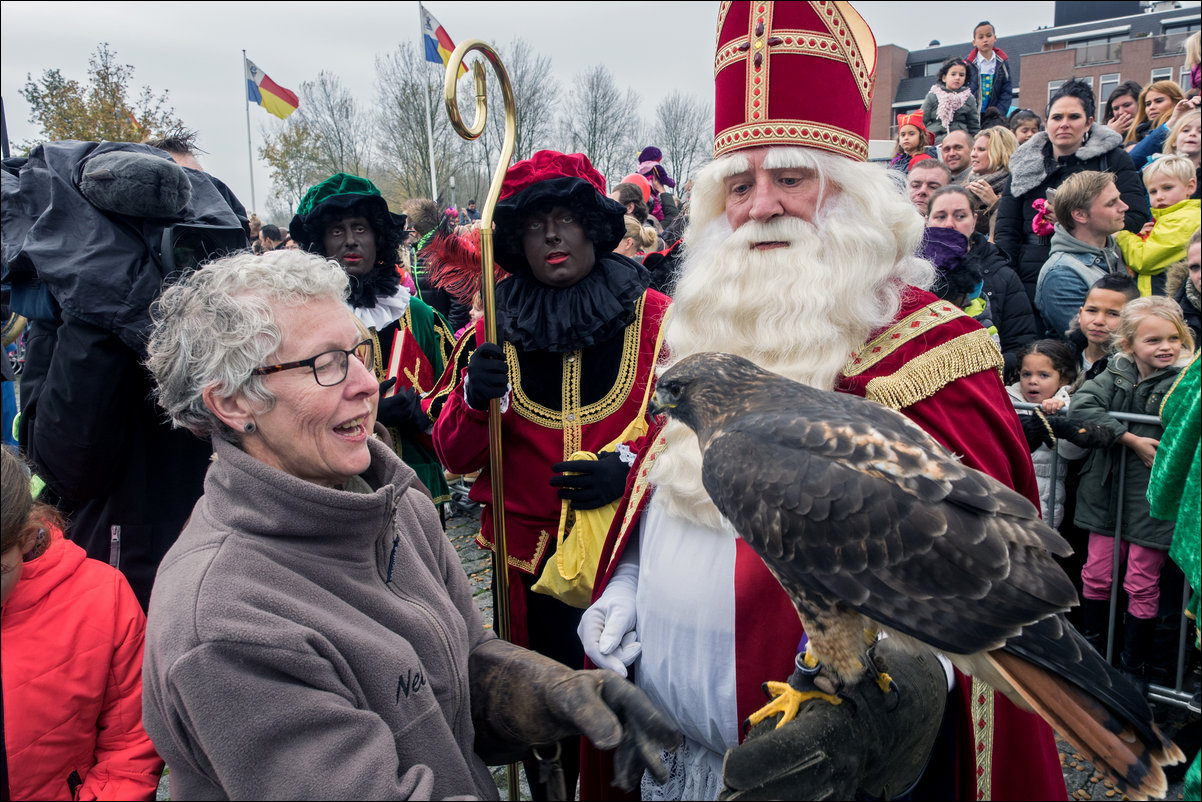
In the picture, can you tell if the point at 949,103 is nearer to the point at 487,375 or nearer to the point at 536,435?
the point at 536,435

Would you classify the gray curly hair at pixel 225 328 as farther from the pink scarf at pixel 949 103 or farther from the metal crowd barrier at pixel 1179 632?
the pink scarf at pixel 949 103

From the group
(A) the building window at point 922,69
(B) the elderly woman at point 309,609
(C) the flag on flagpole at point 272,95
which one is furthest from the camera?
(A) the building window at point 922,69

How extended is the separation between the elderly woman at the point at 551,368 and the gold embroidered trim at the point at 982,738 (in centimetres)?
157

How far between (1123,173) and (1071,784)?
201 inches

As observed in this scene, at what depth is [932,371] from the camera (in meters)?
2.05

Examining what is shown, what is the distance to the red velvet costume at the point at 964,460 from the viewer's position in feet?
6.25

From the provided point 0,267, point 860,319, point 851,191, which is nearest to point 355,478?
point 860,319

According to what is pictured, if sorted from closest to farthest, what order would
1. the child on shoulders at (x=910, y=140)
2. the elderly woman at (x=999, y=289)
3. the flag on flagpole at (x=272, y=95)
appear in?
the elderly woman at (x=999, y=289)
the child on shoulders at (x=910, y=140)
the flag on flagpole at (x=272, y=95)

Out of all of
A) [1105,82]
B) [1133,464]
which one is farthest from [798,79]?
[1105,82]

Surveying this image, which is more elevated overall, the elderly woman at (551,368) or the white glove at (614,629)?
the elderly woman at (551,368)

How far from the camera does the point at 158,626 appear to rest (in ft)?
4.41

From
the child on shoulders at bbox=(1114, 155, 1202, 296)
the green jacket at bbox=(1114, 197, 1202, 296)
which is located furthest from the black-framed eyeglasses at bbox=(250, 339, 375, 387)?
the child on shoulders at bbox=(1114, 155, 1202, 296)

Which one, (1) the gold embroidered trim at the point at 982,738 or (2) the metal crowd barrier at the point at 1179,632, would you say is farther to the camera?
(2) the metal crowd barrier at the point at 1179,632

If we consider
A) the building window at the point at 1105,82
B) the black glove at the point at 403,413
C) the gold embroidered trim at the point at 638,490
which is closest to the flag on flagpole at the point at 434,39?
the black glove at the point at 403,413
